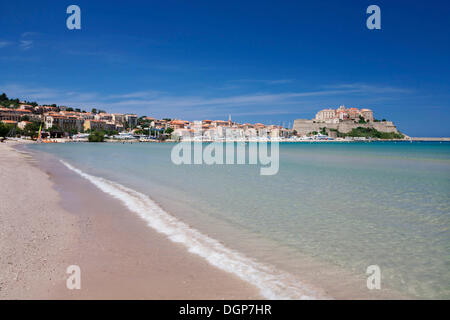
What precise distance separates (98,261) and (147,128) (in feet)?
486

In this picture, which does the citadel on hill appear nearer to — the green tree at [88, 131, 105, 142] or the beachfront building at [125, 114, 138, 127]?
the beachfront building at [125, 114, 138, 127]

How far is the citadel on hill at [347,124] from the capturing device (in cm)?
18162

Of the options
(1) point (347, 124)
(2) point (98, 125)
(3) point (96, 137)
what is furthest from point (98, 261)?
(1) point (347, 124)

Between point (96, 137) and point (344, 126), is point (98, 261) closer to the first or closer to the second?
point (96, 137)

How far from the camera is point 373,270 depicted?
4.49m

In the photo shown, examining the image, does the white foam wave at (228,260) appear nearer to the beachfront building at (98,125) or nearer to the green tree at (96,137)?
the green tree at (96,137)

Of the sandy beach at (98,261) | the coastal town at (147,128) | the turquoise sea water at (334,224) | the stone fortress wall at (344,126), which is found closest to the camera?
the sandy beach at (98,261)

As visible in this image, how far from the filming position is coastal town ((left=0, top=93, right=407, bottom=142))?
110 m

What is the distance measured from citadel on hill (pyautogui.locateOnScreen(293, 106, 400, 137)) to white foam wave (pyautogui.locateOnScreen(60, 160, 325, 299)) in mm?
185151

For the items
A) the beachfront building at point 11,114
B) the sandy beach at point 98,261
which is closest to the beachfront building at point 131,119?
the beachfront building at point 11,114

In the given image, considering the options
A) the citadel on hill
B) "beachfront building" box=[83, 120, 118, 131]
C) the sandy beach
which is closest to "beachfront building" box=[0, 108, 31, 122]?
"beachfront building" box=[83, 120, 118, 131]

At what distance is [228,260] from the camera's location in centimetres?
465

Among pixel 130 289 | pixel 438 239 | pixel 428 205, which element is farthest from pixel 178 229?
pixel 428 205

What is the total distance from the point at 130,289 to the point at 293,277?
205 centimetres
